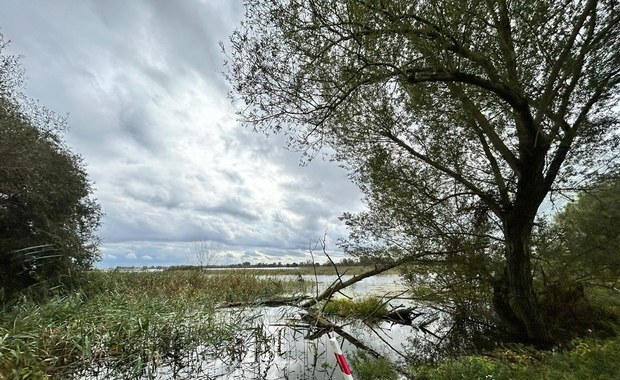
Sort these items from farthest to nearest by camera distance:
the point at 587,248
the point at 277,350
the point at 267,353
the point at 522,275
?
the point at 587,248
the point at 277,350
the point at 267,353
the point at 522,275

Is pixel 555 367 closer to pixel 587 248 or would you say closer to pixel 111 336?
pixel 587 248

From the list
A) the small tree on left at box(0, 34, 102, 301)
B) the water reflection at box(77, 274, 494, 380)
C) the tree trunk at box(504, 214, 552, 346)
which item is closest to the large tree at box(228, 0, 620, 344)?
the tree trunk at box(504, 214, 552, 346)

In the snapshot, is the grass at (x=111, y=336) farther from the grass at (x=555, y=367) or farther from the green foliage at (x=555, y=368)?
the green foliage at (x=555, y=368)

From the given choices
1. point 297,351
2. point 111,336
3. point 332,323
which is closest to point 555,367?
point 297,351

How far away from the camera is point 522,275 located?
21.5 feet

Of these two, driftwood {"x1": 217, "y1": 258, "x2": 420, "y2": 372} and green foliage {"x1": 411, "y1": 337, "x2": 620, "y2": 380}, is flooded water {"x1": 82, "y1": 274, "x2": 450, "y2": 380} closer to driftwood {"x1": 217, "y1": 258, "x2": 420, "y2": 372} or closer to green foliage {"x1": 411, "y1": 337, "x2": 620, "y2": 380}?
driftwood {"x1": 217, "y1": 258, "x2": 420, "y2": 372}

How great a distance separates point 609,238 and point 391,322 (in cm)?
619

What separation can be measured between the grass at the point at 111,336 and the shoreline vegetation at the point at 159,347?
0.01 m

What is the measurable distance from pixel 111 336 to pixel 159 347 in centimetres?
92

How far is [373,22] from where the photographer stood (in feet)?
15.2

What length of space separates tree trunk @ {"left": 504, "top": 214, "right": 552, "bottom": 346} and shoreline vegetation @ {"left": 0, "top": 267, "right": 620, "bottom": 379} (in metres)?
0.53

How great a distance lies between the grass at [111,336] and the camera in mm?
5227

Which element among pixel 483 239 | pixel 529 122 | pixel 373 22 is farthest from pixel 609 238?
pixel 373 22

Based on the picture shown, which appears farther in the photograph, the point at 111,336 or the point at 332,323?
the point at 332,323
